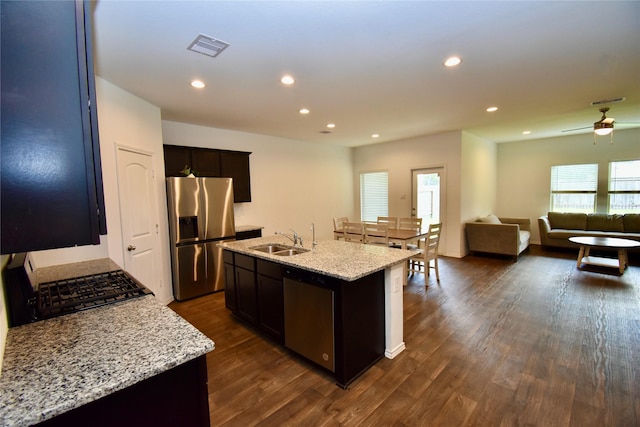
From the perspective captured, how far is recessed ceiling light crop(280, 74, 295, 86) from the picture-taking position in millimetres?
2911

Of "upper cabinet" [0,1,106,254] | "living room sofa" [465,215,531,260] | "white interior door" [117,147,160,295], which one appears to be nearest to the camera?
"upper cabinet" [0,1,106,254]

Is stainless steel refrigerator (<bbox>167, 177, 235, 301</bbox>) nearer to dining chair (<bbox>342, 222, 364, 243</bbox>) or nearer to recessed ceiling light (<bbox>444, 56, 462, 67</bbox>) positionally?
dining chair (<bbox>342, 222, 364, 243</bbox>)

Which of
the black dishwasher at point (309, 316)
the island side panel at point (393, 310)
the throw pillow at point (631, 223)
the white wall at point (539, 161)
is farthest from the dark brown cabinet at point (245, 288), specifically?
the throw pillow at point (631, 223)

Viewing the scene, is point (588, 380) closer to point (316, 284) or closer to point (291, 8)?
point (316, 284)

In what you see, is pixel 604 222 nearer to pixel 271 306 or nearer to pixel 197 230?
pixel 271 306

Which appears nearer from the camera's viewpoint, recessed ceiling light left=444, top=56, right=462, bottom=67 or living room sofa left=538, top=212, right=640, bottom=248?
recessed ceiling light left=444, top=56, right=462, bottom=67

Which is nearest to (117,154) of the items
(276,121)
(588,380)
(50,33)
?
(276,121)

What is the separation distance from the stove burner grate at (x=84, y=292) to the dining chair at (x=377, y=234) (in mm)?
3352

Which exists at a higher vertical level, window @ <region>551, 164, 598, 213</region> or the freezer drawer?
window @ <region>551, 164, 598, 213</region>

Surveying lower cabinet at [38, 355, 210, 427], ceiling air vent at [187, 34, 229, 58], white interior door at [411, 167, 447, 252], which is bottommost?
lower cabinet at [38, 355, 210, 427]

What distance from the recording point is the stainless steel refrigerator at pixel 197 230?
3857 mm

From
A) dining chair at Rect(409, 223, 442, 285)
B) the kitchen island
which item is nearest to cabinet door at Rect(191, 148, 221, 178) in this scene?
the kitchen island

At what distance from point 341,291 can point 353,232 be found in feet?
9.45

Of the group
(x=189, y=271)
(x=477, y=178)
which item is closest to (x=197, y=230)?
(x=189, y=271)
